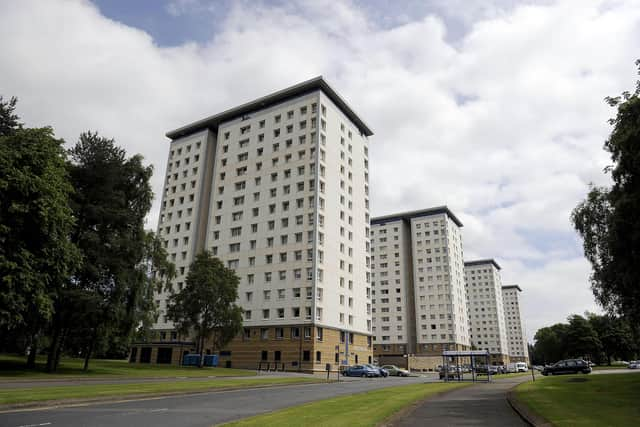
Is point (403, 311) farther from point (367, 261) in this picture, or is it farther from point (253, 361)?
point (253, 361)

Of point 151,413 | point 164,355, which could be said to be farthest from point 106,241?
point 164,355

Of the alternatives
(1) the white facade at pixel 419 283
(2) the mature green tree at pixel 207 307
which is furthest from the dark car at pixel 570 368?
(1) the white facade at pixel 419 283

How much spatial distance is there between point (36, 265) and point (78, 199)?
1105 cm

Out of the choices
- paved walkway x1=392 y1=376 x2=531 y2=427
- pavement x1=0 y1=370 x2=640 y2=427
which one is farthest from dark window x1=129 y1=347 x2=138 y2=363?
paved walkway x1=392 y1=376 x2=531 y2=427

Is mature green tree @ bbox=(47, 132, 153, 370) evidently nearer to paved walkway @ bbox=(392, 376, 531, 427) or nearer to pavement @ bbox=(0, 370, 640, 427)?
pavement @ bbox=(0, 370, 640, 427)

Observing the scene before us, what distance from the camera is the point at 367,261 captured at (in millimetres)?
80188

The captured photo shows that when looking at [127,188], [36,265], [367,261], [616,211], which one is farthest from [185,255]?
[616,211]

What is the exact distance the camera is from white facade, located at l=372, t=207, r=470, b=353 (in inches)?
5113

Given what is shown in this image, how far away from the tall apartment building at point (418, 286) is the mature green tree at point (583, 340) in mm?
29795

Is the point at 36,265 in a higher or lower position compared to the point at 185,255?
lower

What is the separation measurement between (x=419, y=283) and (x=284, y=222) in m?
74.7

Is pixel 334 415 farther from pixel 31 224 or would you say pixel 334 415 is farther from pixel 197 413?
pixel 31 224

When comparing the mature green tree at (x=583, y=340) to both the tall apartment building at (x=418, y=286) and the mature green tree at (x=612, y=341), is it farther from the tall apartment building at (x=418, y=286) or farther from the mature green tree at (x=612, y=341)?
the tall apartment building at (x=418, y=286)

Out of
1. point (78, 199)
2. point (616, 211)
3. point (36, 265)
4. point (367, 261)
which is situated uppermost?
point (367, 261)
